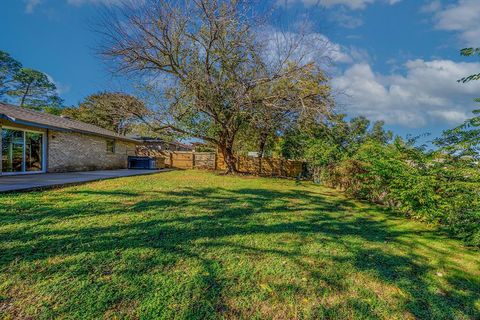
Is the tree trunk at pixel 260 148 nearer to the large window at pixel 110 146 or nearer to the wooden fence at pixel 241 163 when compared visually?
the wooden fence at pixel 241 163

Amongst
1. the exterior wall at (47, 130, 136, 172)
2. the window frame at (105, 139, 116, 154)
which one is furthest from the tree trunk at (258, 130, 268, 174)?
the window frame at (105, 139, 116, 154)

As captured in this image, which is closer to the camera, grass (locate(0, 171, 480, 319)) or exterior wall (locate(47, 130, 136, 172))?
grass (locate(0, 171, 480, 319))

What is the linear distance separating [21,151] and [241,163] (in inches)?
492

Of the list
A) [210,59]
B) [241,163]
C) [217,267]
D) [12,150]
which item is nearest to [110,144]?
[12,150]

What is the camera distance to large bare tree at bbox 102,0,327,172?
10.5 m

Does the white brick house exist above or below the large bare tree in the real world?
below

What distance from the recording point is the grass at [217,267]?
2010 millimetres

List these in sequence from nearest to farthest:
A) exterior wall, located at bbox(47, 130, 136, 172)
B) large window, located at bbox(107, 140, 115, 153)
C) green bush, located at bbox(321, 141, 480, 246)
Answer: green bush, located at bbox(321, 141, 480, 246)
exterior wall, located at bbox(47, 130, 136, 172)
large window, located at bbox(107, 140, 115, 153)

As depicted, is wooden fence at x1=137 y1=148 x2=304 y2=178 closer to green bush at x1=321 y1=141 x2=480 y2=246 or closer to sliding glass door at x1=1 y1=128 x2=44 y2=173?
sliding glass door at x1=1 y1=128 x2=44 y2=173

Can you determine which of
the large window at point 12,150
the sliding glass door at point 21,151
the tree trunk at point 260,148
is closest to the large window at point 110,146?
the sliding glass door at point 21,151

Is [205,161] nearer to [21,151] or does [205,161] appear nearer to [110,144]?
[110,144]

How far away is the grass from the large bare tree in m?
8.02

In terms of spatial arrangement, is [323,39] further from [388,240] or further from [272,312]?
[272,312]

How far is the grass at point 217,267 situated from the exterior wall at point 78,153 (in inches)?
287
